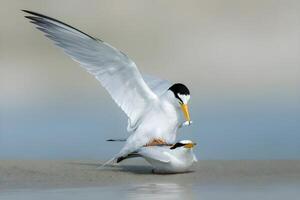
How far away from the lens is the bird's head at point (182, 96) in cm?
1177

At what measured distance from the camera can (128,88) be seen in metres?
12.2

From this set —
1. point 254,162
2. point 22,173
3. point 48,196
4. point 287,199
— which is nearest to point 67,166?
point 22,173

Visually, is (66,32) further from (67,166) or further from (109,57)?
(67,166)

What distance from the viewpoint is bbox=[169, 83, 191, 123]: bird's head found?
11.8 metres

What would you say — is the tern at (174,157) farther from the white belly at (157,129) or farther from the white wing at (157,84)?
the white wing at (157,84)

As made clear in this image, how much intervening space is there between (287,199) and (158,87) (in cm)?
474

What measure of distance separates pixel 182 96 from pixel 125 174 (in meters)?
1.21

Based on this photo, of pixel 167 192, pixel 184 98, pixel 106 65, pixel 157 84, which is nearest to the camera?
pixel 167 192

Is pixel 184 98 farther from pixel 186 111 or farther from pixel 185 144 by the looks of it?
pixel 185 144

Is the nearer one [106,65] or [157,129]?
[157,129]

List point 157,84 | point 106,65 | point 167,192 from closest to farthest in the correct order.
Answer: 1. point 167,192
2. point 106,65
3. point 157,84

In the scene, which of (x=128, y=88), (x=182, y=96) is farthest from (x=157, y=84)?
(x=182, y=96)

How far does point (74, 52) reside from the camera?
12.2 metres

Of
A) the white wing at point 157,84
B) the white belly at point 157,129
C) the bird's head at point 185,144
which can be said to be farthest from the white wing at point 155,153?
the white wing at point 157,84
